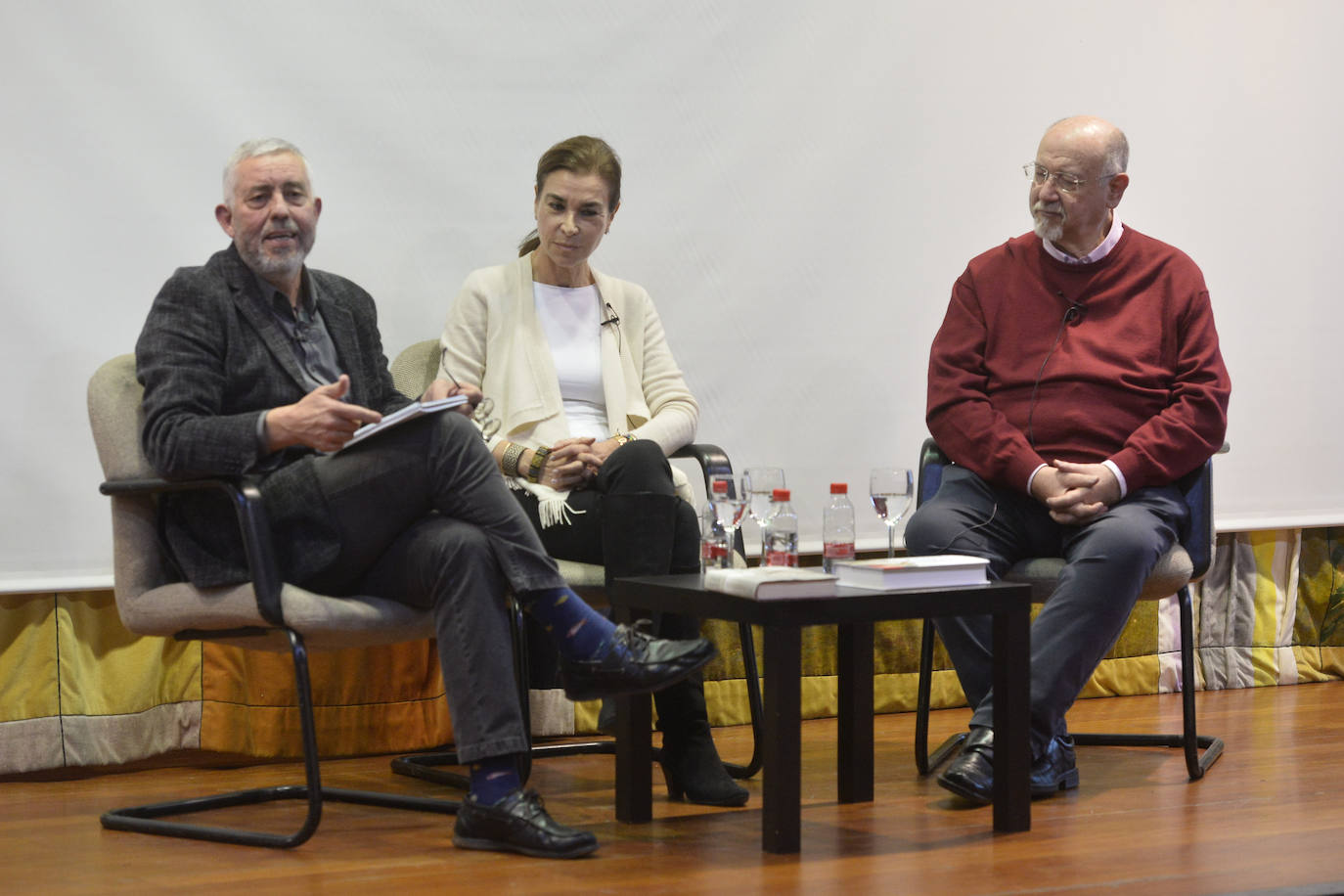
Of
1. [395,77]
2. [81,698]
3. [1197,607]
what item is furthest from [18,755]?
[1197,607]

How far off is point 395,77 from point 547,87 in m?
0.35

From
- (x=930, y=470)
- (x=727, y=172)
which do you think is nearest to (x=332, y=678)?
(x=930, y=470)

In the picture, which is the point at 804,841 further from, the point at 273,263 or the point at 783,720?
the point at 273,263

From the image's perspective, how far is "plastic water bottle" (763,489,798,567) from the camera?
2582mm

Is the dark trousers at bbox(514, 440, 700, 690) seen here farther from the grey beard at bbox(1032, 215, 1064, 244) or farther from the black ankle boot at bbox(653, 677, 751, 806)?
the grey beard at bbox(1032, 215, 1064, 244)

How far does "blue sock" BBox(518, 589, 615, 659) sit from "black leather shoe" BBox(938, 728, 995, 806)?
0.68m

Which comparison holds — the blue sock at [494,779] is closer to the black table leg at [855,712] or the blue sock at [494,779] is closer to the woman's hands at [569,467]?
the black table leg at [855,712]

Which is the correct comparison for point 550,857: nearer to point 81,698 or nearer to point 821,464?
point 81,698

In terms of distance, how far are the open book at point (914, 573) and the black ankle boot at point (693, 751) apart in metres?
0.40

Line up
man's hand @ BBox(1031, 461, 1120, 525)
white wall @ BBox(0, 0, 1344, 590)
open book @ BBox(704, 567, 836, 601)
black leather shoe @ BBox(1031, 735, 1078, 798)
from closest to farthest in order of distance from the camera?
open book @ BBox(704, 567, 836, 601) → black leather shoe @ BBox(1031, 735, 1078, 798) → man's hand @ BBox(1031, 461, 1120, 525) → white wall @ BBox(0, 0, 1344, 590)

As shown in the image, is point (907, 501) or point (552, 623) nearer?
point (552, 623)

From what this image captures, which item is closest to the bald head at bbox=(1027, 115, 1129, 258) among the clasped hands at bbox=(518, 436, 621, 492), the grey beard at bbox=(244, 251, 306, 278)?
the clasped hands at bbox=(518, 436, 621, 492)

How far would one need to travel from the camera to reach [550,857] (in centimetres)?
228

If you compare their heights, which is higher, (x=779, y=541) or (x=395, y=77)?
(x=395, y=77)
